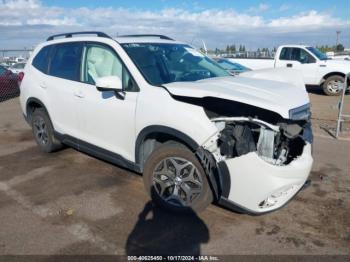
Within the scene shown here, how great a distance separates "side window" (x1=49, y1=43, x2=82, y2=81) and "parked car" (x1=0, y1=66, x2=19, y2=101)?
31.3ft

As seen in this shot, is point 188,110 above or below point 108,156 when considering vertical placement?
above

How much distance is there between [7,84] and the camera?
13.7 m

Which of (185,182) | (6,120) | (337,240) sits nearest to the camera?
(337,240)

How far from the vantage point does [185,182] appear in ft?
11.9

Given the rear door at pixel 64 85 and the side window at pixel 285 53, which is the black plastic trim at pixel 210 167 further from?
the side window at pixel 285 53

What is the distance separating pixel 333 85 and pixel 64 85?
11792 millimetres

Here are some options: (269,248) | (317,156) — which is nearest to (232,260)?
(269,248)

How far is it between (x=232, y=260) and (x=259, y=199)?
59cm

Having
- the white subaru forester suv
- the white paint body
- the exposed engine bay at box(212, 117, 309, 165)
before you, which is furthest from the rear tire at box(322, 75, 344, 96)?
the exposed engine bay at box(212, 117, 309, 165)

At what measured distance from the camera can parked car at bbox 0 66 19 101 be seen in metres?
13.4

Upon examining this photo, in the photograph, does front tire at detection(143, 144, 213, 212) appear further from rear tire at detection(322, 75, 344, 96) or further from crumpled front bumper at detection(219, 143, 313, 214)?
rear tire at detection(322, 75, 344, 96)

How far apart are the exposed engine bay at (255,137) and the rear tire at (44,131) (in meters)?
3.23

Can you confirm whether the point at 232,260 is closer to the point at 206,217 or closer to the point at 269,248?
the point at 269,248

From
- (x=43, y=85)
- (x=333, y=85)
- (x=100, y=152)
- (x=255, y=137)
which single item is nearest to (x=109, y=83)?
(x=100, y=152)
